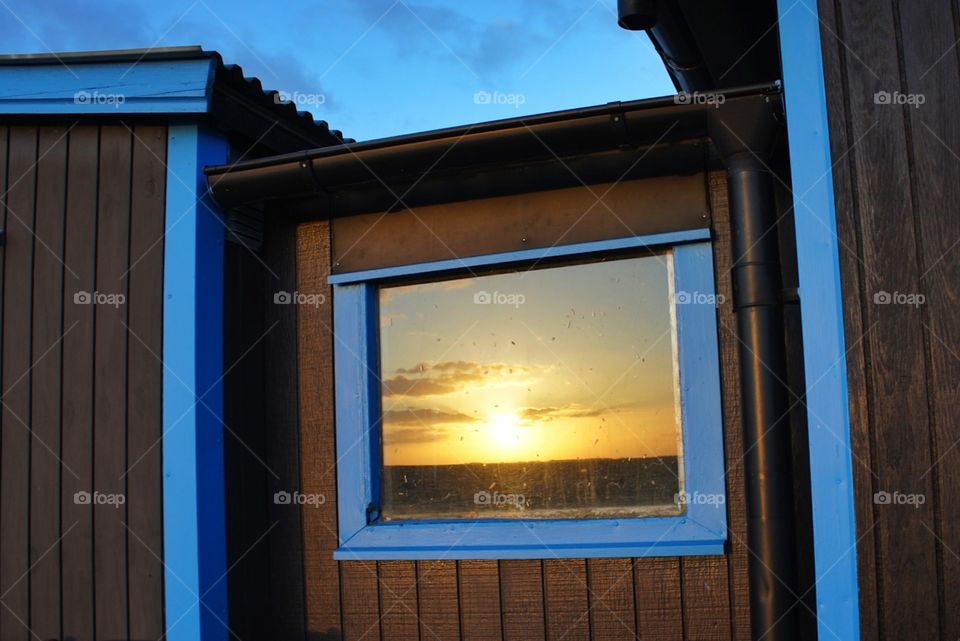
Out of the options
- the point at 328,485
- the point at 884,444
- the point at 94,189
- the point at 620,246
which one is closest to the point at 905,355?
the point at 884,444

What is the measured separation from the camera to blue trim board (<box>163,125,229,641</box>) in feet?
12.4

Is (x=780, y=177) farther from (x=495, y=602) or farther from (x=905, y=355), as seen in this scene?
(x=495, y=602)

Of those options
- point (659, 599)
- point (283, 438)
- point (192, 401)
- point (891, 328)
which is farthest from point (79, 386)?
point (891, 328)

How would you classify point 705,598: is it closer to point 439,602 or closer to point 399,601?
point 439,602

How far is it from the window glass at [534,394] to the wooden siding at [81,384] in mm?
1061

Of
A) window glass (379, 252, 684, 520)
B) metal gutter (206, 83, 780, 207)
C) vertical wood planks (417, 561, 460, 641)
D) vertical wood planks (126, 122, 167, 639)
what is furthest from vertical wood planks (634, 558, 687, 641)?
vertical wood planks (126, 122, 167, 639)

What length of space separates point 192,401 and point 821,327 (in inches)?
99.3

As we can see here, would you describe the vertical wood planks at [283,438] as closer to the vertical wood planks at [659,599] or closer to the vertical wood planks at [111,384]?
the vertical wood planks at [111,384]

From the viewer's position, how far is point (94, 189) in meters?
4.08

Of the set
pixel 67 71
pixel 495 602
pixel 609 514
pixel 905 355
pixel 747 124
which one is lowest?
pixel 495 602

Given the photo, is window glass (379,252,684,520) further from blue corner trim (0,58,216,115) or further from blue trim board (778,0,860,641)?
blue corner trim (0,58,216,115)

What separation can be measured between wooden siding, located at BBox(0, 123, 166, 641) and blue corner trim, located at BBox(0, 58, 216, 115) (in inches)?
5.4

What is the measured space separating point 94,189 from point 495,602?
2.55 metres

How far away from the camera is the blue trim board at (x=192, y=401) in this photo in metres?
3.79
